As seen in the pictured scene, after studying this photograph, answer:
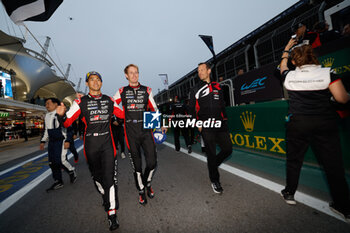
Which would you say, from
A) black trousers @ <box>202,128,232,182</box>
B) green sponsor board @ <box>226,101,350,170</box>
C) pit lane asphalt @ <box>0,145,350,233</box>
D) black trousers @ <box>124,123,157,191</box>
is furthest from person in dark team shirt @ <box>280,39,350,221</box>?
black trousers @ <box>124,123,157,191</box>

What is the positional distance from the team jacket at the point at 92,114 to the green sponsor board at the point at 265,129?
3603mm

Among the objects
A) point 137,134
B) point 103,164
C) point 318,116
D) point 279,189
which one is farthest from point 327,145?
point 103,164

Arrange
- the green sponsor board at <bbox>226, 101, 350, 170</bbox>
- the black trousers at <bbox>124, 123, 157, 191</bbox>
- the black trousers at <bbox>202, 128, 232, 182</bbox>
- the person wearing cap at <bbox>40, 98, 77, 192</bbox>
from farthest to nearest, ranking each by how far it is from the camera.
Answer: the person wearing cap at <bbox>40, 98, 77, 192</bbox> → the green sponsor board at <bbox>226, 101, 350, 170</bbox> → the black trousers at <bbox>202, 128, 232, 182</bbox> → the black trousers at <bbox>124, 123, 157, 191</bbox>

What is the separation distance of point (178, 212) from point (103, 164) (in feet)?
3.78

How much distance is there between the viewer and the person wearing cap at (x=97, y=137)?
2193mm

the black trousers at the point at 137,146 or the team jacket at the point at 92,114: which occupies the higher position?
the team jacket at the point at 92,114

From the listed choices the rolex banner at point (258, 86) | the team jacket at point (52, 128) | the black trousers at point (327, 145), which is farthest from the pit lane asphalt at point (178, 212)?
the rolex banner at point (258, 86)

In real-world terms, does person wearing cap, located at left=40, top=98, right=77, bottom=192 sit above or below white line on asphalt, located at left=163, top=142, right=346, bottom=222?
above

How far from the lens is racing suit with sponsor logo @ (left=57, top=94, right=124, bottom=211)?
2195mm

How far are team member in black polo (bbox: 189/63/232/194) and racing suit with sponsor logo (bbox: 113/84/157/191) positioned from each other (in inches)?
36.0

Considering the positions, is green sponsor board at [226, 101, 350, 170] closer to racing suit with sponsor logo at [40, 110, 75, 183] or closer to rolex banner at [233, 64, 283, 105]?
rolex banner at [233, 64, 283, 105]

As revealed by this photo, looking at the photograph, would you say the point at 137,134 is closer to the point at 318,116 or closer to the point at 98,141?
the point at 98,141

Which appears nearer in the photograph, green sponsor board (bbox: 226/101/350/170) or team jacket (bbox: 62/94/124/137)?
team jacket (bbox: 62/94/124/137)

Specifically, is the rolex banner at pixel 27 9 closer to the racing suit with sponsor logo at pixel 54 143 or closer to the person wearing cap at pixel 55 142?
the person wearing cap at pixel 55 142
